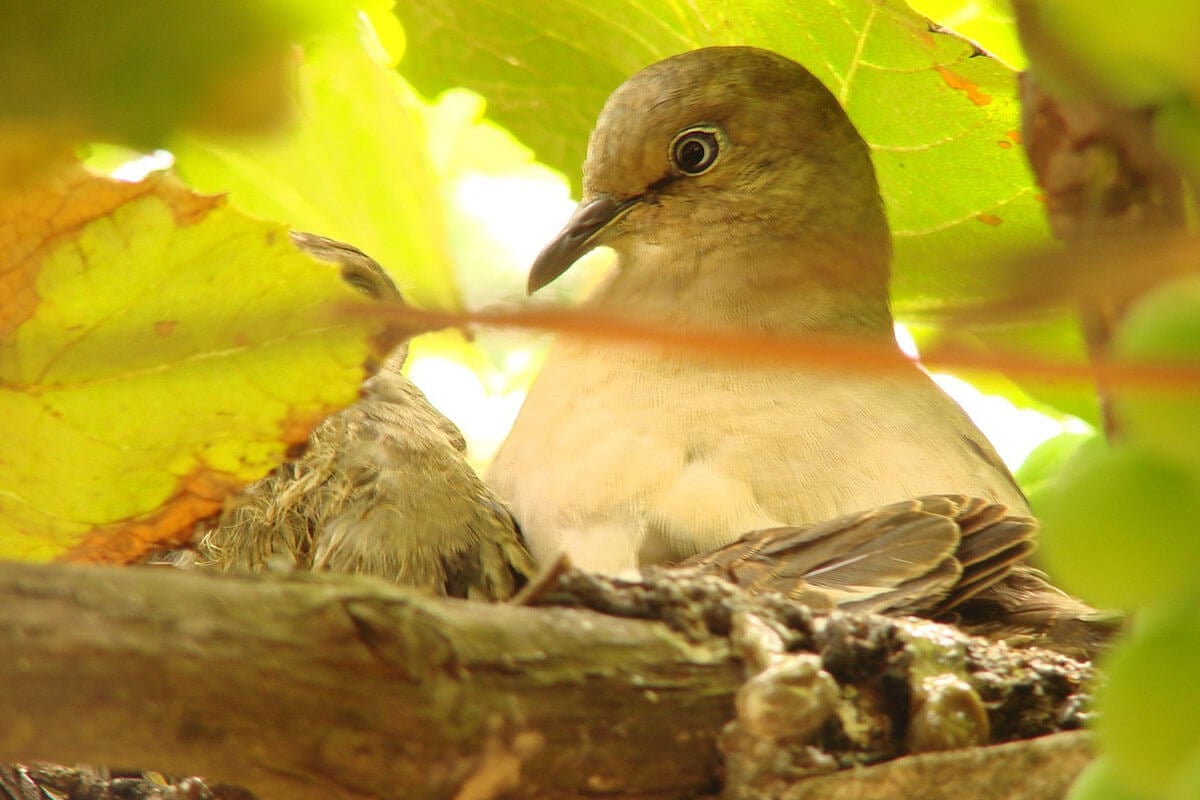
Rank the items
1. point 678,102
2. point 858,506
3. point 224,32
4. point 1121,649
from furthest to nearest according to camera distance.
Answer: point 678,102
point 858,506
point 1121,649
point 224,32

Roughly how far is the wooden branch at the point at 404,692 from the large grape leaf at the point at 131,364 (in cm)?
25

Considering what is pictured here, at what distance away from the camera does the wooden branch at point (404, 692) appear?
1.77ft

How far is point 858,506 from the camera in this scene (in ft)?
5.48

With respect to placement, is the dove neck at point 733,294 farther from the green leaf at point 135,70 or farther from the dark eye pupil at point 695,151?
the green leaf at point 135,70

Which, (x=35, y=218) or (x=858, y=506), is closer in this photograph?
(x=35, y=218)

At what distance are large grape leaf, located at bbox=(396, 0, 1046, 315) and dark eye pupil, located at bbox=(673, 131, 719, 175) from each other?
Answer: 48 cm

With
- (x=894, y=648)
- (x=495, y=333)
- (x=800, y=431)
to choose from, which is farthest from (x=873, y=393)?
(x=495, y=333)

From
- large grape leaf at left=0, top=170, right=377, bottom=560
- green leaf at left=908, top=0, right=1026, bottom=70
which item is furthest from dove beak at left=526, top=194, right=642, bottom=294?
large grape leaf at left=0, top=170, right=377, bottom=560

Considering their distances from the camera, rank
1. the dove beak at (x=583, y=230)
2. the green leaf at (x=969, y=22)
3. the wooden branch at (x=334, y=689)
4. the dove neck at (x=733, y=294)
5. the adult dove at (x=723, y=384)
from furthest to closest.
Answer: the dove beak at (x=583, y=230) < the dove neck at (x=733, y=294) < the adult dove at (x=723, y=384) < the green leaf at (x=969, y=22) < the wooden branch at (x=334, y=689)

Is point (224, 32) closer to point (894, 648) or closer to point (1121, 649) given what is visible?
point (1121, 649)

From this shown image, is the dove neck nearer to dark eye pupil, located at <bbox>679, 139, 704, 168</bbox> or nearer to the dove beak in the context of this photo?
the dove beak

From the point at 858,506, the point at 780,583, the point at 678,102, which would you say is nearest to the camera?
the point at 780,583

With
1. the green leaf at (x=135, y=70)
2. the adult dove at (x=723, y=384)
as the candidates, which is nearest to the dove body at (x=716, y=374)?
the adult dove at (x=723, y=384)

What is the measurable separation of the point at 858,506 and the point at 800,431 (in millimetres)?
133
